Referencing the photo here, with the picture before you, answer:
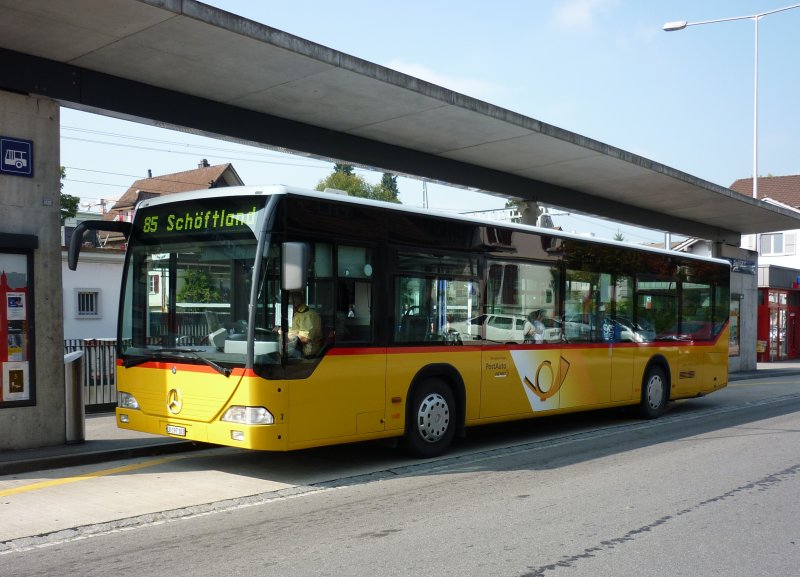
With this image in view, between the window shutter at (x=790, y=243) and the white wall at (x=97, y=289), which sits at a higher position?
the window shutter at (x=790, y=243)

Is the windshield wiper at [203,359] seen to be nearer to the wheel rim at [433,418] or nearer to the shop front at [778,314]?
the wheel rim at [433,418]

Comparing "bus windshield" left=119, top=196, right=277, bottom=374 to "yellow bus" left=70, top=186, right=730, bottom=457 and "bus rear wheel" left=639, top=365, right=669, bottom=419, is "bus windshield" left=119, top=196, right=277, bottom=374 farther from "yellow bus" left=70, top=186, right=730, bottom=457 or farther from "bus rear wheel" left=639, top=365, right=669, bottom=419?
"bus rear wheel" left=639, top=365, right=669, bottom=419

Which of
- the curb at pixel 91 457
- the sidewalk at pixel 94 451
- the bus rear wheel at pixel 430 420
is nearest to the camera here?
the curb at pixel 91 457

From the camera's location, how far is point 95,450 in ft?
32.5

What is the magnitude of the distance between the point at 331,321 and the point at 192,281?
1586 mm

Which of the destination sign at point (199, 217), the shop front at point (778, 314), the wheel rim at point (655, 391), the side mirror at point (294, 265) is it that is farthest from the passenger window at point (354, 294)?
the shop front at point (778, 314)

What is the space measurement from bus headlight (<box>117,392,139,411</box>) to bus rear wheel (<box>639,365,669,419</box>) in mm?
8699

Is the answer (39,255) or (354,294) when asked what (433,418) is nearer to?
(354,294)

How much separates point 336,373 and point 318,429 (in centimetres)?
62

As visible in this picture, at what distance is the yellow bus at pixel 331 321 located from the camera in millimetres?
8141

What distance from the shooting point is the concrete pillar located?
9734mm

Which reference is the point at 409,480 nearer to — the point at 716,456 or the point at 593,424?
the point at 716,456

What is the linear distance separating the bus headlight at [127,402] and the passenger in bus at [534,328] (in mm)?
5205

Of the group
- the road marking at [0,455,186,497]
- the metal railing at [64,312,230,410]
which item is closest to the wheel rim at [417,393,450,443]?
the road marking at [0,455,186,497]
